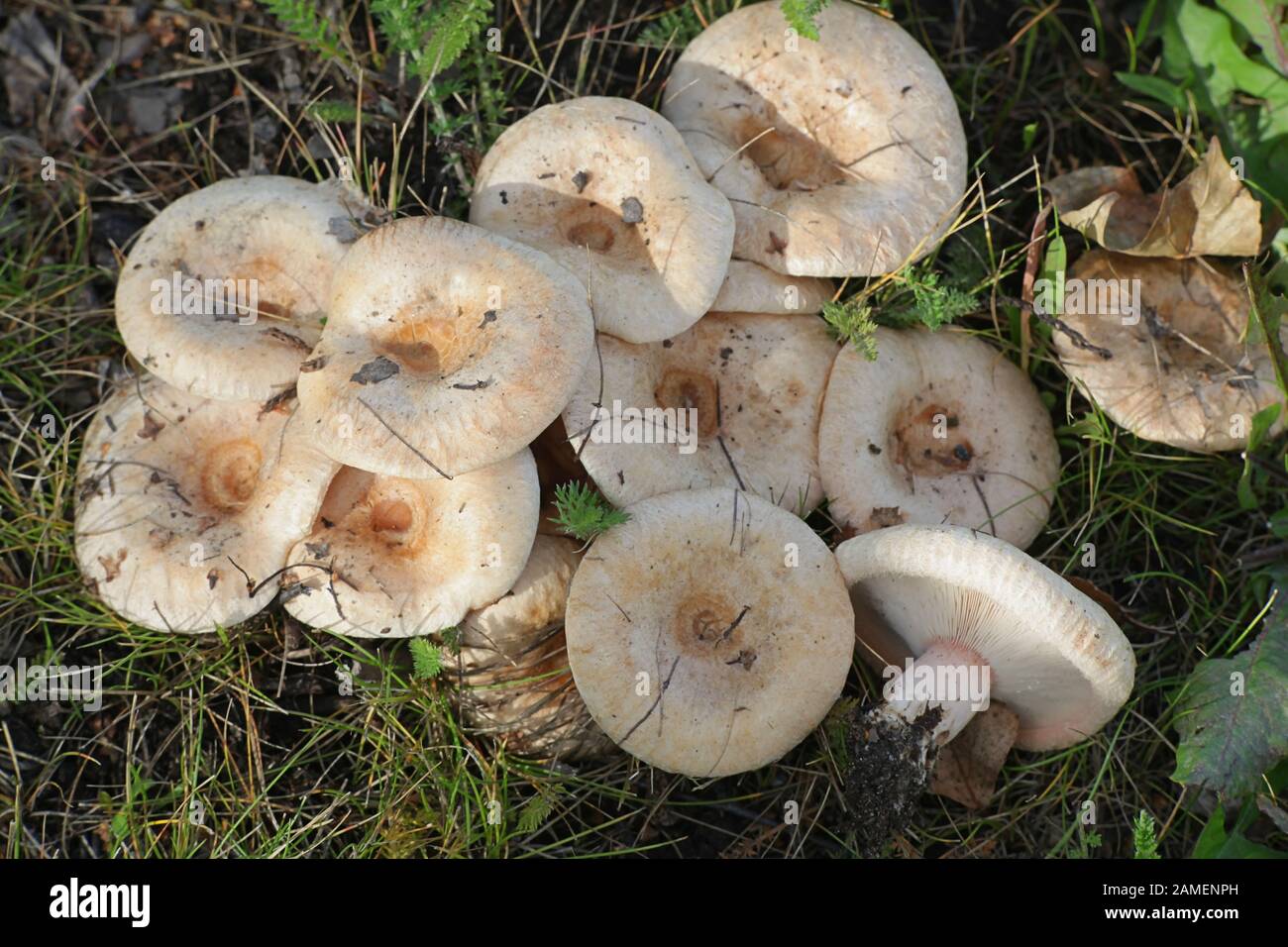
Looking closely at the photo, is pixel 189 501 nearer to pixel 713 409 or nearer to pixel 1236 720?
pixel 713 409

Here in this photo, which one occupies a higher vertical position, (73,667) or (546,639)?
(546,639)

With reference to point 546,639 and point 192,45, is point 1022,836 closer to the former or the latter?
point 546,639

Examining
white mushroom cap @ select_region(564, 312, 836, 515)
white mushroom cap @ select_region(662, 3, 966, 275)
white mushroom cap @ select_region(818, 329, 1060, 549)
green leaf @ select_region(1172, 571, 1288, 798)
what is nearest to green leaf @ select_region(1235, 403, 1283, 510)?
green leaf @ select_region(1172, 571, 1288, 798)

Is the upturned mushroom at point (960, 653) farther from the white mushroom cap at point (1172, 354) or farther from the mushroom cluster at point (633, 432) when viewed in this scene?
the white mushroom cap at point (1172, 354)

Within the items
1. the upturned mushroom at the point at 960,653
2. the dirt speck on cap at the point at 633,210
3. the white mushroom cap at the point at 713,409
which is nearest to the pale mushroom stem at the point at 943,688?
the upturned mushroom at the point at 960,653

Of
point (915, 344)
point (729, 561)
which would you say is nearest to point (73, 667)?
point (729, 561)

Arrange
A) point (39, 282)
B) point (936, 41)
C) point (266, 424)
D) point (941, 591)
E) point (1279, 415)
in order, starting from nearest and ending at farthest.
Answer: point (941, 591) → point (266, 424) → point (1279, 415) → point (39, 282) → point (936, 41)

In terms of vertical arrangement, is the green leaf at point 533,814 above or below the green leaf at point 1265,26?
below
